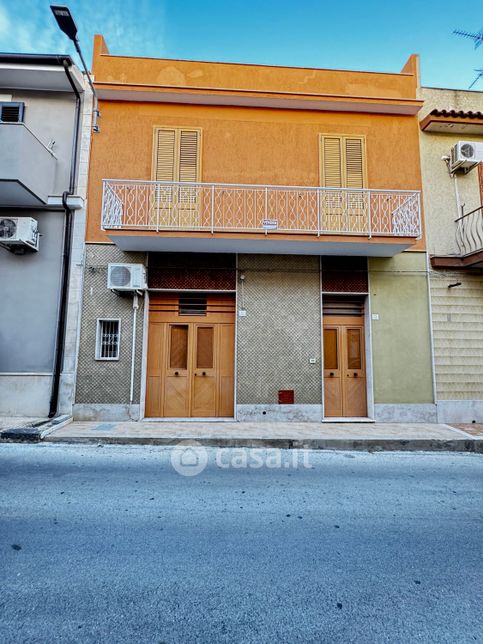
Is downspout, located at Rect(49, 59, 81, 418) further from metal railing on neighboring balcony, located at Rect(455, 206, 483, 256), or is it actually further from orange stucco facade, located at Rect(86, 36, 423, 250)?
metal railing on neighboring balcony, located at Rect(455, 206, 483, 256)

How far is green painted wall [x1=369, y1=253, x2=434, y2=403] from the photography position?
820 centimetres

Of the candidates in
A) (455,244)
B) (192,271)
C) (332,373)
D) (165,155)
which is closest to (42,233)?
(165,155)

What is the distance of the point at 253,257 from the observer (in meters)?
8.36

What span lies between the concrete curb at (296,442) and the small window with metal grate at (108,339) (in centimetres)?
223

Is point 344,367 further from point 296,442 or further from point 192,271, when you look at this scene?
point 192,271

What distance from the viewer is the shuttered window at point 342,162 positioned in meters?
8.63

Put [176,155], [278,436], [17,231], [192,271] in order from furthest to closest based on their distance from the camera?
[176,155], [192,271], [17,231], [278,436]

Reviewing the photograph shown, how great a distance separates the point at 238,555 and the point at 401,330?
706cm

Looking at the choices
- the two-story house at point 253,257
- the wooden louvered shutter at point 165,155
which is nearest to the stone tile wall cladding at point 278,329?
the two-story house at point 253,257

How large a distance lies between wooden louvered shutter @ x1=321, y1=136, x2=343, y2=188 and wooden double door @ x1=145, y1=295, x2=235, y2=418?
396cm

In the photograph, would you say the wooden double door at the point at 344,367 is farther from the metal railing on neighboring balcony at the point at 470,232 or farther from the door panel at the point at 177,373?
the door panel at the point at 177,373

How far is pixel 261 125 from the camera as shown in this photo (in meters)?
8.63

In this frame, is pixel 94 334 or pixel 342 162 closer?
pixel 94 334

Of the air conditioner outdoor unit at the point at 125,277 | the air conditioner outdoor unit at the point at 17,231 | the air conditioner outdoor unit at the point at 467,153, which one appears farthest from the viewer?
the air conditioner outdoor unit at the point at 467,153
